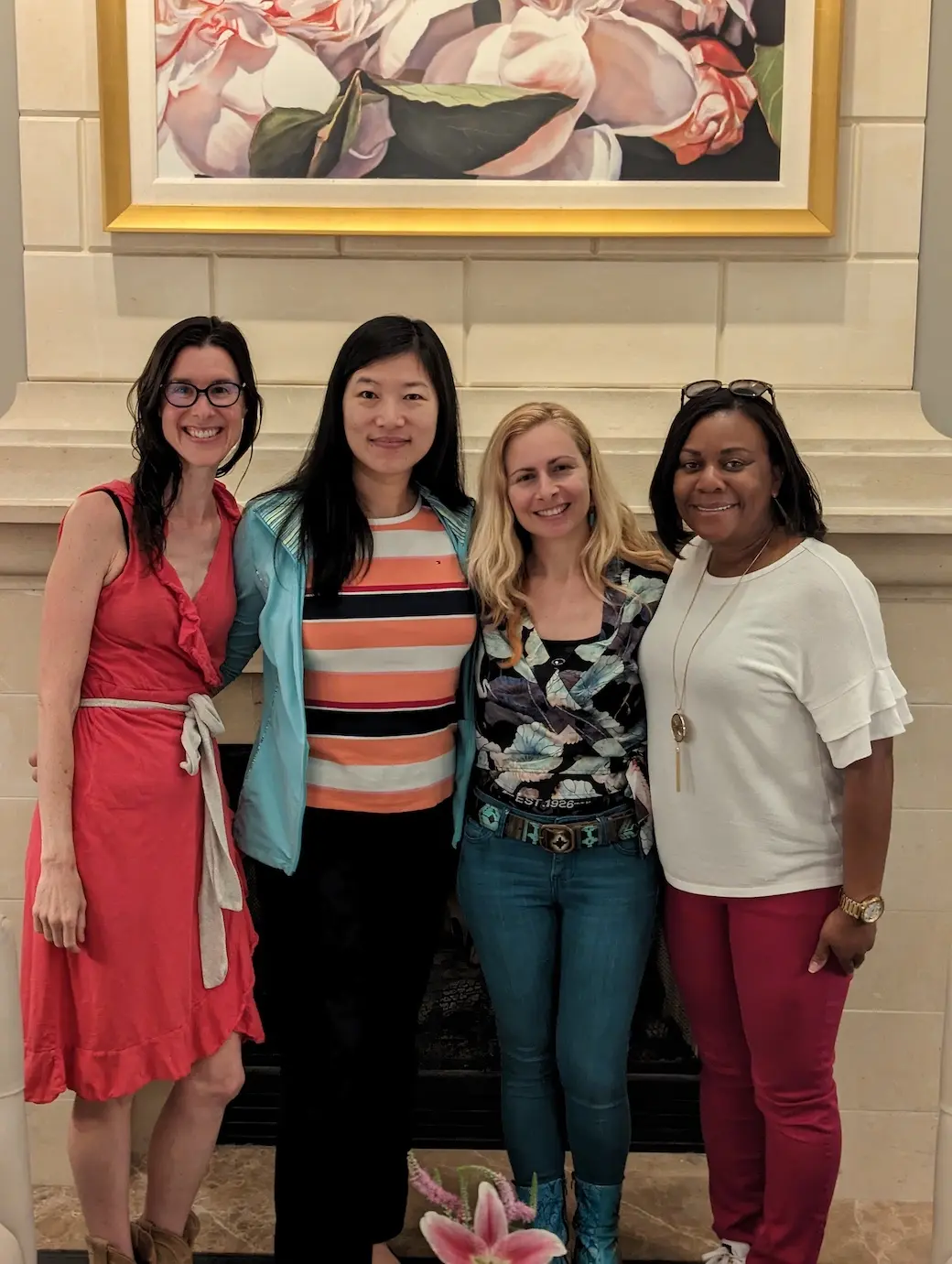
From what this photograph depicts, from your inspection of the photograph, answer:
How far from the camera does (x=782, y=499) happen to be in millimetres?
1486

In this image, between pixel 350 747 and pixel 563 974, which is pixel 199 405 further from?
pixel 563 974

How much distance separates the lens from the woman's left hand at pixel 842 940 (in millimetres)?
1429

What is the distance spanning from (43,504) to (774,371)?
136cm

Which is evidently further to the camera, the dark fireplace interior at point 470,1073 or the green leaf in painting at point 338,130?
the dark fireplace interior at point 470,1073

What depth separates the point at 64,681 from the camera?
142 cm

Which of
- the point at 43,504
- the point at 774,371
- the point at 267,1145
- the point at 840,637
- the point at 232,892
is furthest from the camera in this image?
the point at 267,1145

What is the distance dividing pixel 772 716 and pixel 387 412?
0.69 m

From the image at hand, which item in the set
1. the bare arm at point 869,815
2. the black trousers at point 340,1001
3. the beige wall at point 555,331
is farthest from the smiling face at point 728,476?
the black trousers at point 340,1001

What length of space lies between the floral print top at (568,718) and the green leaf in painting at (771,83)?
0.96m

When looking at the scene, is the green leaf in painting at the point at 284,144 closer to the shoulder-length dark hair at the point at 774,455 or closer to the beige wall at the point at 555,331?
the beige wall at the point at 555,331

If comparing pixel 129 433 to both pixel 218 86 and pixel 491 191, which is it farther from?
pixel 491 191

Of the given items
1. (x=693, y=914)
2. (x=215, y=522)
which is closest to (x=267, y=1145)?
(x=693, y=914)

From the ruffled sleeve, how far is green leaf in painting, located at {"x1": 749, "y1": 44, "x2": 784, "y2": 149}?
3.15 ft

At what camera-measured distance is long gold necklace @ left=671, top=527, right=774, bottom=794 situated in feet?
4.85
